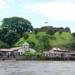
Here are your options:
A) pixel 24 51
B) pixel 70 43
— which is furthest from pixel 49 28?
pixel 24 51

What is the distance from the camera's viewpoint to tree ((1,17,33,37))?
13685 centimetres

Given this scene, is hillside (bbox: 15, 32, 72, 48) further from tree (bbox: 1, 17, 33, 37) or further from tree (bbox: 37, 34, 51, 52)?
tree (bbox: 1, 17, 33, 37)

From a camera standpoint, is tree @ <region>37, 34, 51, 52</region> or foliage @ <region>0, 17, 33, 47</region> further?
foliage @ <region>0, 17, 33, 47</region>

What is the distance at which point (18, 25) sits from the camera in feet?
459

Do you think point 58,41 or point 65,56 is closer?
point 65,56

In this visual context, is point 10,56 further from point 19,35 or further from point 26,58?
point 19,35

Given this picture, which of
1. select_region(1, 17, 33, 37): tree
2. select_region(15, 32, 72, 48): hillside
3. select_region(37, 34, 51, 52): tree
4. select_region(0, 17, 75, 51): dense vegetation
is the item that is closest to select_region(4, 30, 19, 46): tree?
select_region(0, 17, 75, 51): dense vegetation

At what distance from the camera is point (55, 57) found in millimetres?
103375

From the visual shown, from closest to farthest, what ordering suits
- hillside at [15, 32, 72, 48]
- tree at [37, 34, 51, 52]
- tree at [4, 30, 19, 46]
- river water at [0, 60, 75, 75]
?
river water at [0, 60, 75, 75] < tree at [37, 34, 51, 52] < tree at [4, 30, 19, 46] < hillside at [15, 32, 72, 48]

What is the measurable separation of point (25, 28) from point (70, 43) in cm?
1769

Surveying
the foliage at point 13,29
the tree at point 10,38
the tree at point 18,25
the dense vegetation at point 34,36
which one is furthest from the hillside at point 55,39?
the tree at point 18,25

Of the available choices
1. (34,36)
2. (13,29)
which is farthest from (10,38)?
(13,29)

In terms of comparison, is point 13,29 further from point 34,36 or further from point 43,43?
point 43,43

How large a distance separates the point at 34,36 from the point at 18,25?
10.1 m
